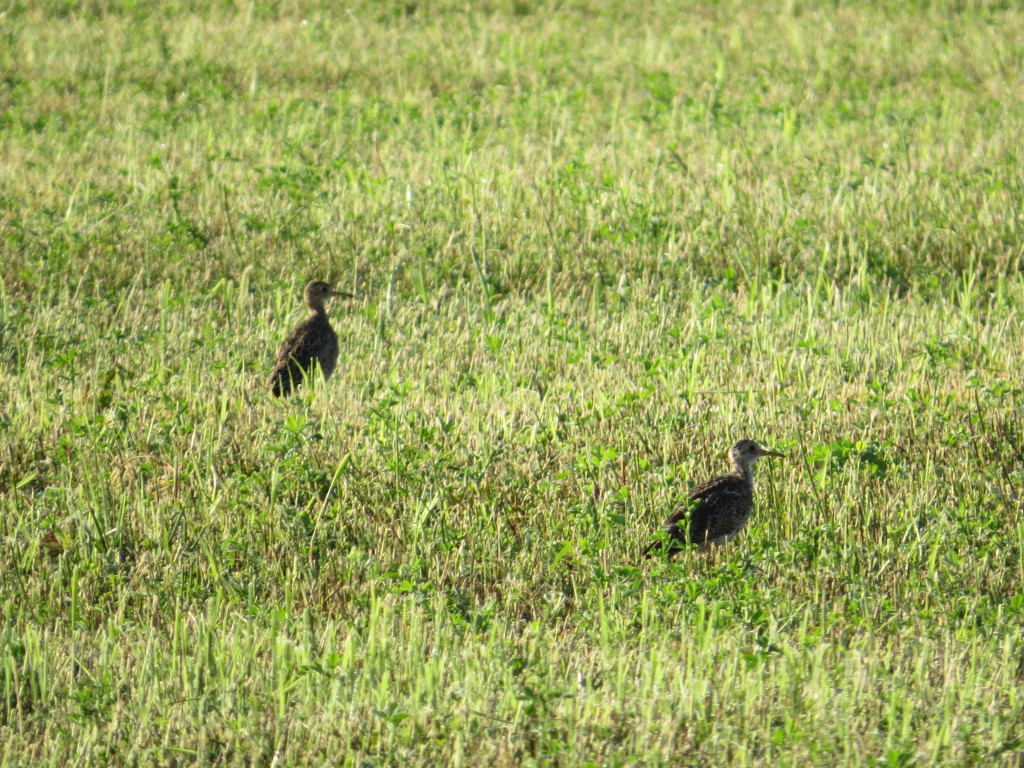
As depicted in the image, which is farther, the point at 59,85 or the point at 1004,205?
the point at 59,85

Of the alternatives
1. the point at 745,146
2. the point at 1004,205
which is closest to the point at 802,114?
the point at 745,146

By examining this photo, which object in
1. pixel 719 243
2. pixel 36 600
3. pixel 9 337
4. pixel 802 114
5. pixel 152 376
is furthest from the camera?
pixel 802 114

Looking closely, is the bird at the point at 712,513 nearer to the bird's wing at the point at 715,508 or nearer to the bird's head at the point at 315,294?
the bird's wing at the point at 715,508

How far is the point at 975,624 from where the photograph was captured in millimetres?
4664

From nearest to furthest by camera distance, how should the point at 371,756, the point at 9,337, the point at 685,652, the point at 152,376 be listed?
1. the point at 371,756
2. the point at 685,652
3. the point at 152,376
4. the point at 9,337

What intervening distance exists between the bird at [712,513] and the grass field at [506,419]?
11 centimetres

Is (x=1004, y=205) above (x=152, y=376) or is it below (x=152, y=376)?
above

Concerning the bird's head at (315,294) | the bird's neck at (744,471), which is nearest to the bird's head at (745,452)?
the bird's neck at (744,471)

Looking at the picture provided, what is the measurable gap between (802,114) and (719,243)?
3684 mm

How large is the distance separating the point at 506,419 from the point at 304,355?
137 cm

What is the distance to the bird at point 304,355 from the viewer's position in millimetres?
6934

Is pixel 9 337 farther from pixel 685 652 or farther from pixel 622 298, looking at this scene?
pixel 685 652

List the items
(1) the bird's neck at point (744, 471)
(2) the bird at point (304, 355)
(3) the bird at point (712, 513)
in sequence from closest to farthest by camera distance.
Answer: (3) the bird at point (712, 513) < (1) the bird's neck at point (744, 471) < (2) the bird at point (304, 355)

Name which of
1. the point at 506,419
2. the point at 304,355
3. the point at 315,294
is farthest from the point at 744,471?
the point at 315,294
